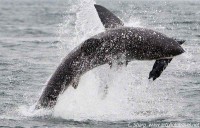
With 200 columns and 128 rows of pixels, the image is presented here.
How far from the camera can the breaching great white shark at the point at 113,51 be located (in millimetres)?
14930

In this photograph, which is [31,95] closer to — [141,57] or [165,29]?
[141,57]

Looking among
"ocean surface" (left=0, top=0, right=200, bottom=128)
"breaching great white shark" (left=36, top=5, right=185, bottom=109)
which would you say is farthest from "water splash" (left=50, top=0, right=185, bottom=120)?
"breaching great white shark" (left=36, top=5, right=185, bottom=109)

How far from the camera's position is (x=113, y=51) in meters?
15.3

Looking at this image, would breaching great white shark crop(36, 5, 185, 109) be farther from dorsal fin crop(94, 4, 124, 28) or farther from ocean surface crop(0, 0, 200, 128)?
ocean surface crop(0, 0, 200, 128)

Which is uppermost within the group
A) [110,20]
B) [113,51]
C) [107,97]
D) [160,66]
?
[110,20]

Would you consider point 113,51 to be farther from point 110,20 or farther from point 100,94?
point 100,94

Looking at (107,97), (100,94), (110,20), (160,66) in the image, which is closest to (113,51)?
(110,20)

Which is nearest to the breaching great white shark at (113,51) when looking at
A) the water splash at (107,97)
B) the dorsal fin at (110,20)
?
the dorsal fin at (110,20)

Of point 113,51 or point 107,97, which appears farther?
point 107,97

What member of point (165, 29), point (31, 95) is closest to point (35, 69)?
point (31, 95)

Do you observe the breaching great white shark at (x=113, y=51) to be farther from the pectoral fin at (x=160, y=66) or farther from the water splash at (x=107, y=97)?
the water splash at (x=107, y=97)

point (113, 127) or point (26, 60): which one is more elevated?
point (26, 60)

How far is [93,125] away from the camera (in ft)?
49.5

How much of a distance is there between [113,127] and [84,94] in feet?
9.81
